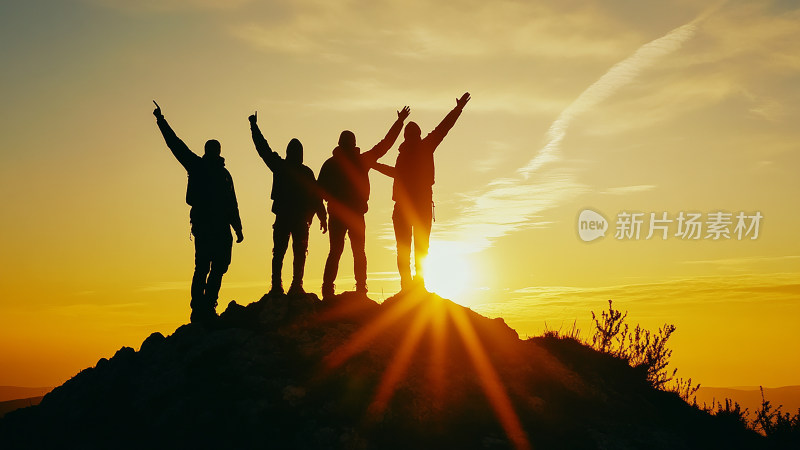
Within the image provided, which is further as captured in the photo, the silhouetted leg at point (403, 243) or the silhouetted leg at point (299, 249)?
the silhouetted leg at point (403, 243)

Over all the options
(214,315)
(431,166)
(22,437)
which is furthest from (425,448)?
(22,437)

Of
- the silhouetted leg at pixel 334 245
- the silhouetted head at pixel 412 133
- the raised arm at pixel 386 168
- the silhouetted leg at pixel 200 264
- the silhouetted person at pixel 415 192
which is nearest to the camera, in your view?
the silhouetted leg at pixel 200 264

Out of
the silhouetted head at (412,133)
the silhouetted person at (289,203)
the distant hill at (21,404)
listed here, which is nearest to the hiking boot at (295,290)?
the silhouetted person at (289,203)

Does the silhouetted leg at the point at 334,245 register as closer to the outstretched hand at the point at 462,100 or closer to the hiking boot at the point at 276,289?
the hiking boot at the point at 276,289

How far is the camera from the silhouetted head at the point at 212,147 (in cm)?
1384

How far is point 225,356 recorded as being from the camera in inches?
510

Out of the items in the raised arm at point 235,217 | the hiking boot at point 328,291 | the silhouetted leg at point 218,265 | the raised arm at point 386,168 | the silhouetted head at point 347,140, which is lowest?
the hiking boot at point 328,291

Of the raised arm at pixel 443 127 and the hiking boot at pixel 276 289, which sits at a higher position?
the raised arm at pixel 443 127

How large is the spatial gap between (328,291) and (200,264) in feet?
9.19

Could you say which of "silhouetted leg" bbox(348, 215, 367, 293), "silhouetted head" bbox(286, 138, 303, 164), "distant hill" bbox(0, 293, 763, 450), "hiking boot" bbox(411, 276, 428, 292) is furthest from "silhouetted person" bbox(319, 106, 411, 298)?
"hiking boot" bbox(411, 276, 428, 292)

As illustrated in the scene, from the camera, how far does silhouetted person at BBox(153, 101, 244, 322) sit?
13508 millimetres

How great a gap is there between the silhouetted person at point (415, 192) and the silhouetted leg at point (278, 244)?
261 centimetres

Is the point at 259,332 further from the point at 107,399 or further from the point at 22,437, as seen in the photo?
the point at 22,437

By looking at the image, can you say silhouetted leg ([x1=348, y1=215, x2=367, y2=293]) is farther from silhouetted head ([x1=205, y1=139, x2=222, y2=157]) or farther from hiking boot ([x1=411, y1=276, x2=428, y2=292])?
silhouetted head ([x1=205, y1=139, x2=222, y2=157])
